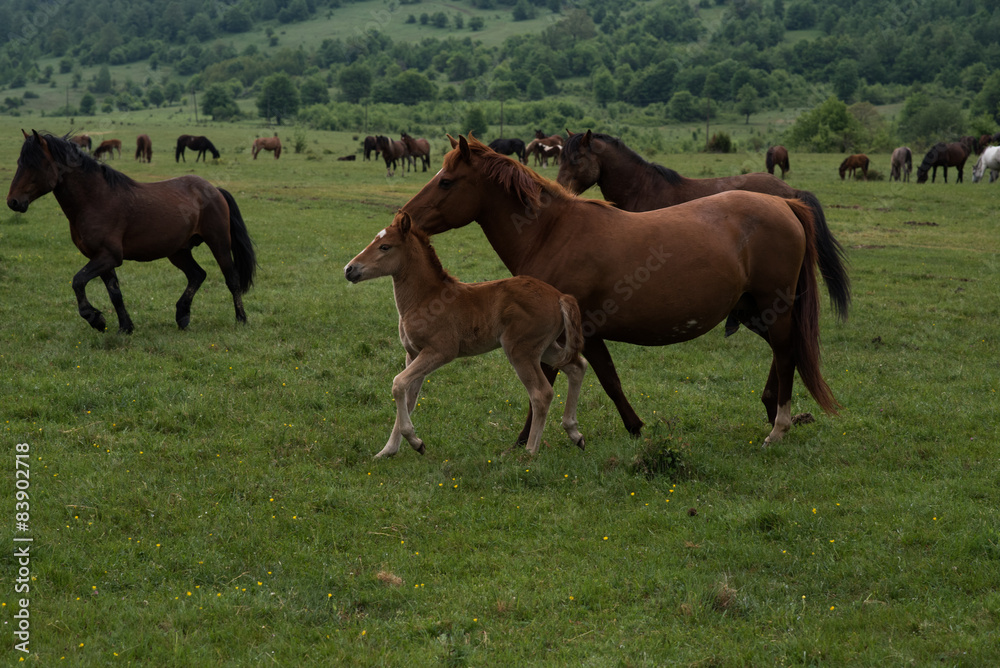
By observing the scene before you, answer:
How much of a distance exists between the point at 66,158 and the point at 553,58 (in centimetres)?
12179

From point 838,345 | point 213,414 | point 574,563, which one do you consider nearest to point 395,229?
point 213,414

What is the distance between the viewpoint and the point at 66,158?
390 inches

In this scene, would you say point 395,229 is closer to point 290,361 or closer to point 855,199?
point 290,361

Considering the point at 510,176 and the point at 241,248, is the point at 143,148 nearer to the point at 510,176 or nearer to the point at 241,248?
the point at 241,248

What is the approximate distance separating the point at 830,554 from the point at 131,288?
448 inches

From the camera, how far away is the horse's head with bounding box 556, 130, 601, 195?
32.1 feet

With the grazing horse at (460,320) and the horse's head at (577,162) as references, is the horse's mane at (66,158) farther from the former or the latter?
the horse's head at (577,162)

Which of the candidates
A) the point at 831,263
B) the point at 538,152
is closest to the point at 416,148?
the point at 538,152

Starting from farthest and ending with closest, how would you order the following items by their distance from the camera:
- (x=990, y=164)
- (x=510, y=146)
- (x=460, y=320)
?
(x=510, y=146), (x=990, y=164), (x=460, y=320)

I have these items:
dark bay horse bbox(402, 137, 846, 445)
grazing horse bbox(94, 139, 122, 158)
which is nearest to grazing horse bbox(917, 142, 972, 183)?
dark bay horse bbox(402, 137, 846, 445)

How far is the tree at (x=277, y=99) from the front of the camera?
8994 cm

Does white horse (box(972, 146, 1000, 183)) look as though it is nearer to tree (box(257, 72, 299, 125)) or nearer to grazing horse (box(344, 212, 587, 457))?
grazing horse (box(344, 212, 587, 457))

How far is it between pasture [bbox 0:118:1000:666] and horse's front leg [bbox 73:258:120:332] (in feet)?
0.72

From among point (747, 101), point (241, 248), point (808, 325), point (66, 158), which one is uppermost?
point (747, 101)
